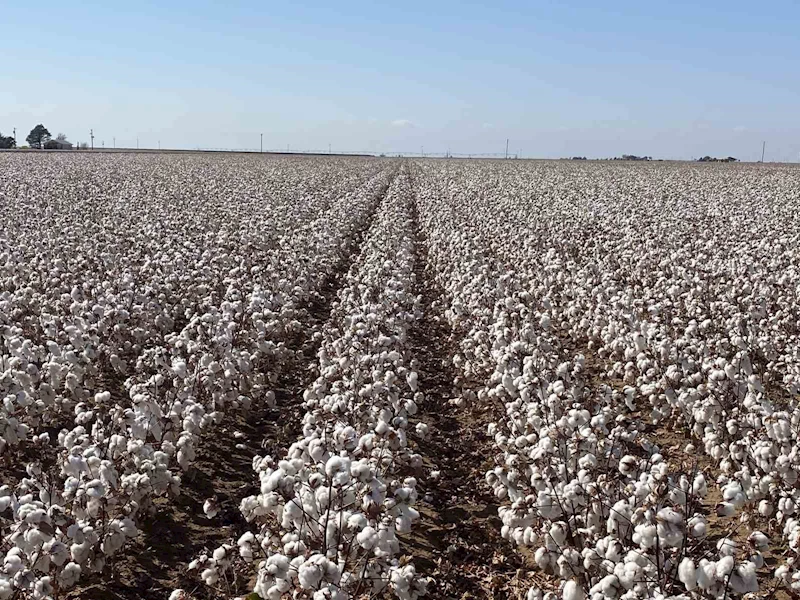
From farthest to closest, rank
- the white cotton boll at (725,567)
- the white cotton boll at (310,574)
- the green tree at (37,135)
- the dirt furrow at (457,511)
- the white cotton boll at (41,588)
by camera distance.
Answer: the green tree at (37,135), the dirt furrow at (457,511), the white cotton boll at (41,588), the white cotton boll at (310,574), the white cotton boll at (725,567)

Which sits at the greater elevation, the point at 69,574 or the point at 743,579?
the point at 743,579

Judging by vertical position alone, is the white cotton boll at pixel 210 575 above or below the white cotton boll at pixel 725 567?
below

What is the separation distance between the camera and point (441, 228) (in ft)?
66.1

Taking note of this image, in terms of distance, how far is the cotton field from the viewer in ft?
15.5

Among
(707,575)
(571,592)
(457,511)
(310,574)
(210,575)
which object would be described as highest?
(707,575)

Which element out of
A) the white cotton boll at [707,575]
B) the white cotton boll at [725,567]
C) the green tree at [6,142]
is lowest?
the white cotton boll at [707,575]

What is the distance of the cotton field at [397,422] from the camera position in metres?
A: 4.71

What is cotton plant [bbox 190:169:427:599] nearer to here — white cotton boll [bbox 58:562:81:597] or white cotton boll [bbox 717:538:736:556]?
white cotton boll [bbox 58:562:81:597]

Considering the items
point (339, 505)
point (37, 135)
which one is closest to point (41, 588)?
point (339, 505)

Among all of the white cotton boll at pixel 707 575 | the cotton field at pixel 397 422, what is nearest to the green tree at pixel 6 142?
the cotton field at pixel 397 422

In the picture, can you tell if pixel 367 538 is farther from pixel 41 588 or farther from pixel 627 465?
pixel 41 588

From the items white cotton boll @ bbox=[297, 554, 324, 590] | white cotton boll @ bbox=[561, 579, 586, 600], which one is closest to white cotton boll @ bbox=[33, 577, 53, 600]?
white cotton boll @ bbox=[297, 554, 324, 590]

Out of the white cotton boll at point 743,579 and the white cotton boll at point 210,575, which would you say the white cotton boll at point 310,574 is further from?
the white cotton boll at point 743,579

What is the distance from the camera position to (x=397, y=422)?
5988 mm
